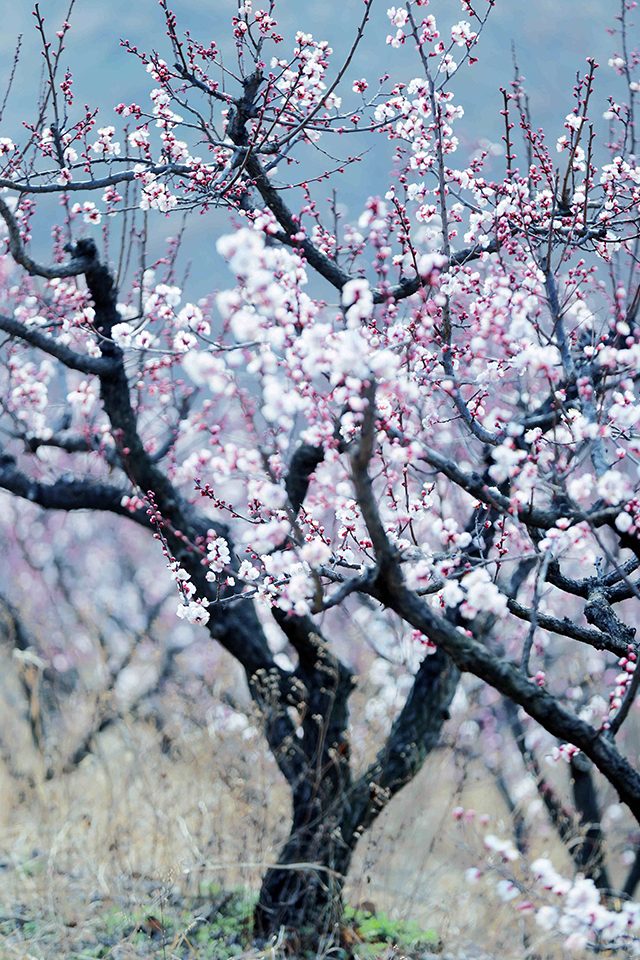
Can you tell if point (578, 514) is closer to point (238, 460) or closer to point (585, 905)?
point (238, 460)

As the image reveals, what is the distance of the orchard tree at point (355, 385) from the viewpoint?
1.79 metres

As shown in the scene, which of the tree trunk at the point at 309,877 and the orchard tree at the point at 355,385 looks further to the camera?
the tree trunk at the point at 309,877

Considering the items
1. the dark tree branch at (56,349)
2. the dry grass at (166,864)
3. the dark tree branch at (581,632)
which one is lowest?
the dry grass at (166,864)

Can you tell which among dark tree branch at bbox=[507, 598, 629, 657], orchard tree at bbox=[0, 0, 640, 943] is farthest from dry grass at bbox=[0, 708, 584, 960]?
dark tree branch at bbox=[507, 598, 629, 657]

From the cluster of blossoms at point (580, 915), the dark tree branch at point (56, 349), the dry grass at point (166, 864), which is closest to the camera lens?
the cluster of blossoms at point (580, 915)

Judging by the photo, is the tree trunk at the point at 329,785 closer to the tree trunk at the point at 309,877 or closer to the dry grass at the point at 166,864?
the tree trunk at the point at 309,877

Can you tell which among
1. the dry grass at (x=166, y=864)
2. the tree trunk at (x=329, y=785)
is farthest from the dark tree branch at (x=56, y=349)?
the dry grass at (x=166, y=864)

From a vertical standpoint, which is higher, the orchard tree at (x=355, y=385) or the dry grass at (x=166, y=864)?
the orchard tree at (x=355, y=385)

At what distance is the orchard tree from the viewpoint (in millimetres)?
1786

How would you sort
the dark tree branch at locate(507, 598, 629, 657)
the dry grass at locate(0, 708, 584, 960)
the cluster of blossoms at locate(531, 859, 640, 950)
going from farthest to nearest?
1. the dry grass at locate(0, 708, 584, 960)
2. the dark tree branch at locate(507, 598, 629, 657)
3. the cluster of blossoms at locate(531, 859, 640, 950)

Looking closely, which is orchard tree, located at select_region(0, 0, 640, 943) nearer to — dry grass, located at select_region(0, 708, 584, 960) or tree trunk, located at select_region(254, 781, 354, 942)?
tree trunk, located at select_region(254, 781, 354, 942)

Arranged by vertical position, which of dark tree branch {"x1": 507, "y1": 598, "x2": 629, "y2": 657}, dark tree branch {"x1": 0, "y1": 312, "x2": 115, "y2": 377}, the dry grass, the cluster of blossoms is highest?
dark tree branch {"x1": 0, "y1": 312, "x2": 115, "y2": 377}

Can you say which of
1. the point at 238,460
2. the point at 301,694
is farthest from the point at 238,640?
the point at 238,460

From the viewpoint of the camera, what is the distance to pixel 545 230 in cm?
277
